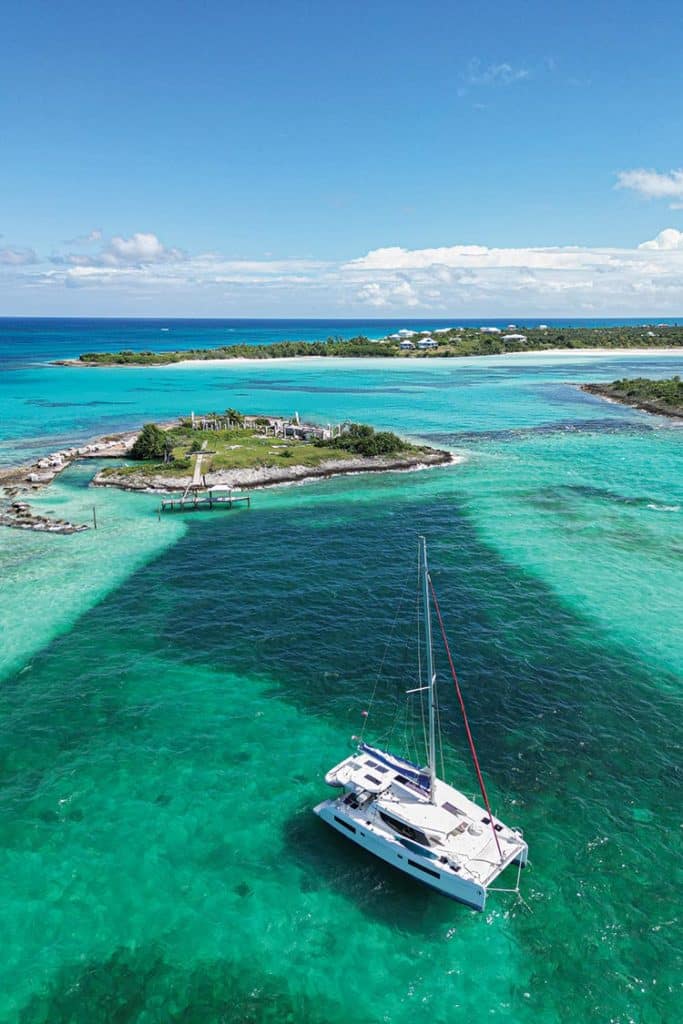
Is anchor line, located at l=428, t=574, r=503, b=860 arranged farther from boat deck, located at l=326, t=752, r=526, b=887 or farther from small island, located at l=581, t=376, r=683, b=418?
small island, located at l=581, t=376, r=683, b=418

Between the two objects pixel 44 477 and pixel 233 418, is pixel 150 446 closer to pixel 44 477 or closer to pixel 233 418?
pixel 44 477

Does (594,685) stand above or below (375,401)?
below

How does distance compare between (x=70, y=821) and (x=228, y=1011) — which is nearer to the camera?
(x=228, y=1011)

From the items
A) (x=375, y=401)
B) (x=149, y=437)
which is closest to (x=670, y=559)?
(x=149, y=437)

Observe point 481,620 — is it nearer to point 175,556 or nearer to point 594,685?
point 594,685

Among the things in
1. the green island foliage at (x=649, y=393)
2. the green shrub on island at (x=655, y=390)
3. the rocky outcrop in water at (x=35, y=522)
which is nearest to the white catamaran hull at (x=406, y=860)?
the rocky outcrop in water at (x=35, y=522)

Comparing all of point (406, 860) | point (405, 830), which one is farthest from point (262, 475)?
point (406, 860)

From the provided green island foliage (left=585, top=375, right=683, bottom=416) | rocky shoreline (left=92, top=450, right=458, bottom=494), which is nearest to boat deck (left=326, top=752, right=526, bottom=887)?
rocky shoreline (left=92, top=450, right=458, bottom=494)
